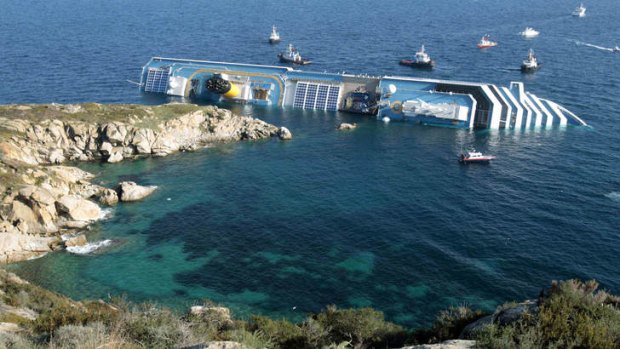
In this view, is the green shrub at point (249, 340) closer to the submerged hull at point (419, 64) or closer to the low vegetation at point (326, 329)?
the low vegetation at point (326, 329)

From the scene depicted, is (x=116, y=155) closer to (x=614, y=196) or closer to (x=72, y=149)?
(x=72, y=149)

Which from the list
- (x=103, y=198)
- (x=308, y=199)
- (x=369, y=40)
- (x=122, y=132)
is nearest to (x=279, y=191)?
(x=308, y=199)

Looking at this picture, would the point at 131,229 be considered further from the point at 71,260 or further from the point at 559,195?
the point at 559,195

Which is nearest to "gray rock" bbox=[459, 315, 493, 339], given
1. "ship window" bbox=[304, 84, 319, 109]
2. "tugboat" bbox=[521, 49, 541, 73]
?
"ship window" bbox=[304, 84, 319, 109]

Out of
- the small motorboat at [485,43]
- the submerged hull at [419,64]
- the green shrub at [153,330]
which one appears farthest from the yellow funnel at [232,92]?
the green shrub at [153,330]

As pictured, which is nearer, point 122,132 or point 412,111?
point 122,132

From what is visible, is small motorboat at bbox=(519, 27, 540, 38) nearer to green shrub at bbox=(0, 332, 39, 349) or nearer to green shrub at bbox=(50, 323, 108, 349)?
green shrub at bbox=(50, 323, 108, 349)
